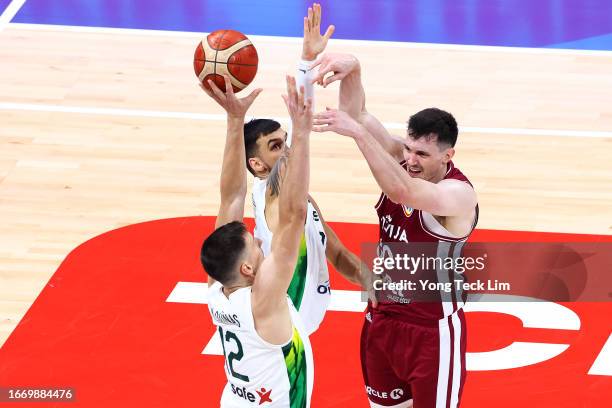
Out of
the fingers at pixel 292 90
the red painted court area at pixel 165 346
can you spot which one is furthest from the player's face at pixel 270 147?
the red painted court area at pixel 165 346

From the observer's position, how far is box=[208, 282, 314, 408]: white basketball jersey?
6184mm

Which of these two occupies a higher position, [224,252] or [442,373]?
[224,252]

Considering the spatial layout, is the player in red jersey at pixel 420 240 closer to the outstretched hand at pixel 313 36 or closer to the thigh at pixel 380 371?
the thigh at pixel 380 371

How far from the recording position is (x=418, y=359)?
7.04 m

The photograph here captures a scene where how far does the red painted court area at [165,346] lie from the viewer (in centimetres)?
854

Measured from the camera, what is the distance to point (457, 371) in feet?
23.3

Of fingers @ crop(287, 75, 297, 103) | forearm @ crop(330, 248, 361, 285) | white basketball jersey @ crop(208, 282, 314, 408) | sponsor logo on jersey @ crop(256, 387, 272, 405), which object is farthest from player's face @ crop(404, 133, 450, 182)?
sponsor logo on jersey @ crop(256, 387, 272, 405)

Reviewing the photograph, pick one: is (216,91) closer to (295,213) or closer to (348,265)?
(295,213)

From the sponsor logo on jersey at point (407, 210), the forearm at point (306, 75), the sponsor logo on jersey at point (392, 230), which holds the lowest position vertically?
the sponsor logo on jersey at point (392, 230)

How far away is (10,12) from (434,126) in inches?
415

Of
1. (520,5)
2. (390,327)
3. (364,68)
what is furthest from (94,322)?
(520,5)

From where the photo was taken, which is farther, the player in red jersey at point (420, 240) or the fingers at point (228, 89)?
the player in red jersey at point (420, 240)

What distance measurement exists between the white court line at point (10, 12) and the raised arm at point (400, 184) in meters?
10.1

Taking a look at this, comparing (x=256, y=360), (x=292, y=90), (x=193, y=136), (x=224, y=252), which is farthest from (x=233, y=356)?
(x=193, y=136)
